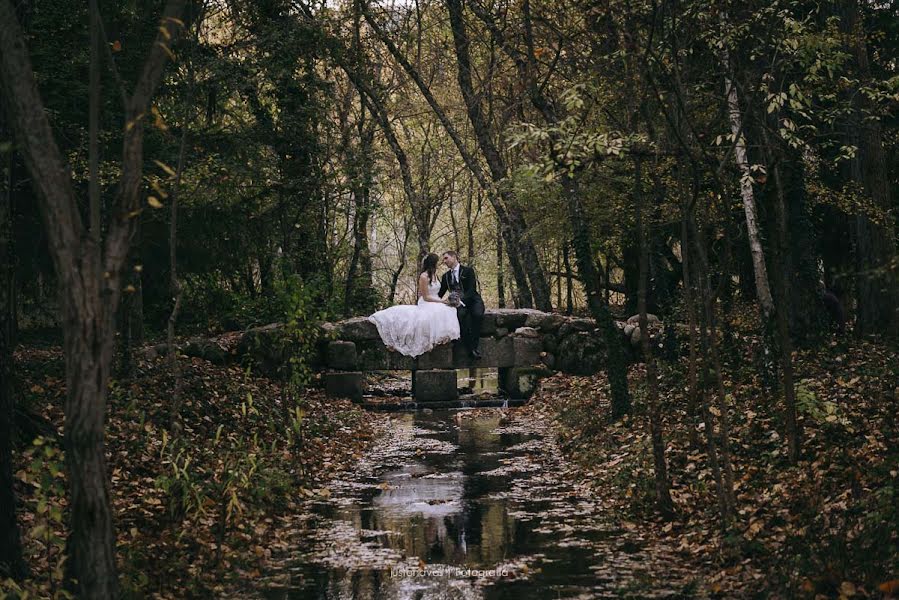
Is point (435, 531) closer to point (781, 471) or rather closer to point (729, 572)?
point (729, 572)

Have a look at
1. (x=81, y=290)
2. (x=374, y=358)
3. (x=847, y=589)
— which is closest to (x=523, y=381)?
(x=374, y=358)

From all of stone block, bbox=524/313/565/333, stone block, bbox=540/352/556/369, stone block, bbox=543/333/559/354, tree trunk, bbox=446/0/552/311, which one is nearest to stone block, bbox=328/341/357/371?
stone block, bbox=524/313/565/333

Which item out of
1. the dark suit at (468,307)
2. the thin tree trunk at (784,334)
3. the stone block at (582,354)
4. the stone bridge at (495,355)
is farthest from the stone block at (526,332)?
the thin tree trunk at (784,334)

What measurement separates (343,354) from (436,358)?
1725 millimetres

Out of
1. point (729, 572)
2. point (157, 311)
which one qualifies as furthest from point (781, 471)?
point (157, 311)

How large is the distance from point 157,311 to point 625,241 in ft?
Answer: 33.4

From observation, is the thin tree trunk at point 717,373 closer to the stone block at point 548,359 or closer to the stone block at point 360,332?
the stone block at point 548,359

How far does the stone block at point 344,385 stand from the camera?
16.9m

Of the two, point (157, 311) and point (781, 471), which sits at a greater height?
point (157, 311)

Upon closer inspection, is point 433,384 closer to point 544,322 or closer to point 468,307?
point 468,307

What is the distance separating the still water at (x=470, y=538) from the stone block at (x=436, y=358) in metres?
5.25

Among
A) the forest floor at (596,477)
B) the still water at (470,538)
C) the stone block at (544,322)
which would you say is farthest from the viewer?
the stone block at (544,322)

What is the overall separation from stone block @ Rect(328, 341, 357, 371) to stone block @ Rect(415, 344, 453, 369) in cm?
119

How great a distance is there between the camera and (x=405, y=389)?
19219mm
